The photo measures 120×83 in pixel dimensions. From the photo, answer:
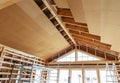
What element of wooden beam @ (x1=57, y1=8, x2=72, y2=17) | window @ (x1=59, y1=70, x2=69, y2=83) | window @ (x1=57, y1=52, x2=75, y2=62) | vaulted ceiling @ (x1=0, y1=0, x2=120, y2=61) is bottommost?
window @ (x1=59, y1=70, x2=69, y2=83)

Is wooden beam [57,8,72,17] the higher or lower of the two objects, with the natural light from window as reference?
higher

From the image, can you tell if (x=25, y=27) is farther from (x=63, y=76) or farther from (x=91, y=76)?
(x=91, y=76)

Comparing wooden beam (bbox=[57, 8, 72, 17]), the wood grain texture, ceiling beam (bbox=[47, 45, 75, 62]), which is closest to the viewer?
the wood grain texture

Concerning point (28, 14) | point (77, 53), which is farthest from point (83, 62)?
point (28, 14)

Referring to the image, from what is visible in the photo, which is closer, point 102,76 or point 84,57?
point 102,76

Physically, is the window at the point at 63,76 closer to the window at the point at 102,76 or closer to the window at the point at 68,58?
the window at the point at 68,58

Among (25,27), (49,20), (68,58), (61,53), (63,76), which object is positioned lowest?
(63,76)

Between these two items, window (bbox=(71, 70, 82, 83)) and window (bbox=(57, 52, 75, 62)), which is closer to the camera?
window (bbox=(71, 70, 82, 83))

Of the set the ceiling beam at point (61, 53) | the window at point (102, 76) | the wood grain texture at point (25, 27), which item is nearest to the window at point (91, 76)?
the window at point (102, 76)

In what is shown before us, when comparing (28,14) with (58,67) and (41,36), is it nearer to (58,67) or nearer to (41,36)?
(41,36)

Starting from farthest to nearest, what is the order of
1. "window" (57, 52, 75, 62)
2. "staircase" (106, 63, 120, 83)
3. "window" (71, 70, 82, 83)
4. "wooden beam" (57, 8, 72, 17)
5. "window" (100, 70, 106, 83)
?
"window" (57, 52, 75, 62), "window" (71, 70, 82, 83), "window" (100, 70, 106, 83), "staircase" (106, 63, 120, 83), "wooden beam" (57, 8, 72, 17)

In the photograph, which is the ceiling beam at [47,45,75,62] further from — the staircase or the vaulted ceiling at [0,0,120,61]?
the staircase

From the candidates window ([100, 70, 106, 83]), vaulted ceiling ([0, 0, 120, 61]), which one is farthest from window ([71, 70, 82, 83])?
vaulted ceiling ([0, 0, 120, 61])

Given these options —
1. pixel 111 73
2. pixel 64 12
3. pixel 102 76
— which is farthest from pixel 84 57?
pixel 64 12
